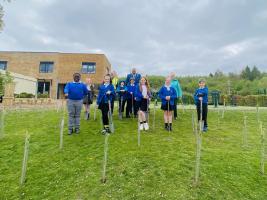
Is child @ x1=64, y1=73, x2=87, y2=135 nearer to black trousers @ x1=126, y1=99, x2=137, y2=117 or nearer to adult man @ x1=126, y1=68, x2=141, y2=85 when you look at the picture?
adult man @ x1=126, y1=68, x2=141, y2=85

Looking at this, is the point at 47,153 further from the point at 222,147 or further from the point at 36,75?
the point at 36,75

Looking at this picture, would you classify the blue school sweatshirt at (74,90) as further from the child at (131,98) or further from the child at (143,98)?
the child at (131,98)

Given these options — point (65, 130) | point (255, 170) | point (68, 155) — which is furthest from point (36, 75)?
point (255, 170)

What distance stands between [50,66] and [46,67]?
2.54ft

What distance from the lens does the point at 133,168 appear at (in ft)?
20.7

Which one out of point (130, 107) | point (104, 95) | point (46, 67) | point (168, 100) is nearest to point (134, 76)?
point (130, 107)

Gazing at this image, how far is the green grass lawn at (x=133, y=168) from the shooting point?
551cm

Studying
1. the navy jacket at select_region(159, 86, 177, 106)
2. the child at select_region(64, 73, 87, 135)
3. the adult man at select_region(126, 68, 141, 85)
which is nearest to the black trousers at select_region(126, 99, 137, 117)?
the adult man at select_region(126, 68, 141, 85)

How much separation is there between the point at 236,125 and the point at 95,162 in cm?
864

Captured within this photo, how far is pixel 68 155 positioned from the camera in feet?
24.3

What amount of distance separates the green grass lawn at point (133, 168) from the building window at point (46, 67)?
3636 centimetres

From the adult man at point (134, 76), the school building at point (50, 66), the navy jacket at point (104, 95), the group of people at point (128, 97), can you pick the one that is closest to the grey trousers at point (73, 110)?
the group of people at point (128, 97)

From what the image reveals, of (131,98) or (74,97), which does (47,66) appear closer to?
(131,98)

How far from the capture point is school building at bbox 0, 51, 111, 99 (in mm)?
43188
